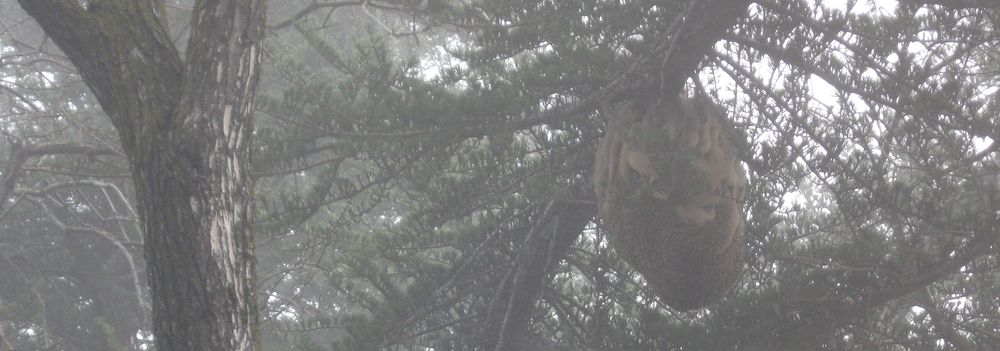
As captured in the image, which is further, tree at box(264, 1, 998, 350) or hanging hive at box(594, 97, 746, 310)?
tree at box(264, 1, 998, 350)

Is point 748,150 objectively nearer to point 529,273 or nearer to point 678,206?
point 678,206

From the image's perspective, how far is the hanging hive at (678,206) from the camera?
3857mm

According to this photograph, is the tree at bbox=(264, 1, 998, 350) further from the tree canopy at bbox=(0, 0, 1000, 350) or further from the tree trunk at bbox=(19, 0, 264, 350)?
the tree trunk at bbox=(19, 0, 264, 350)

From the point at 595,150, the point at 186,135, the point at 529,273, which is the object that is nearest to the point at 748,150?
the point at 595,150

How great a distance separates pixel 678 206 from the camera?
12.8 ft

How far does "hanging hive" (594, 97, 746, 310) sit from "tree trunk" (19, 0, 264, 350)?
1.38 metres

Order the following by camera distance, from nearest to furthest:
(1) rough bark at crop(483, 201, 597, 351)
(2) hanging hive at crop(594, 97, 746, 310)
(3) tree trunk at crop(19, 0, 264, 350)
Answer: (3) tree trunk at crop(19, 0, 264, 350), (2) hanging hive at crop(594, 97, 746, 310), (1) rough bark at crop(483, 201, 597, 351)

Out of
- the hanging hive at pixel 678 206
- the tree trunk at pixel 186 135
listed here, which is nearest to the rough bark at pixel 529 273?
the hanging hive at pixel 678 206

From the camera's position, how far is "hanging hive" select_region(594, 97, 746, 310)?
386cm

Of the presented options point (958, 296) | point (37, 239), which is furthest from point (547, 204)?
point (37, 239)

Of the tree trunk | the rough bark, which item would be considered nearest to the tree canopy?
the rough bark

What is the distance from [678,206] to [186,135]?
67.4 inches

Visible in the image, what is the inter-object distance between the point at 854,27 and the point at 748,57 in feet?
1.59

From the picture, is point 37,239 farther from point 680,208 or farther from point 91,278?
point 680,208
